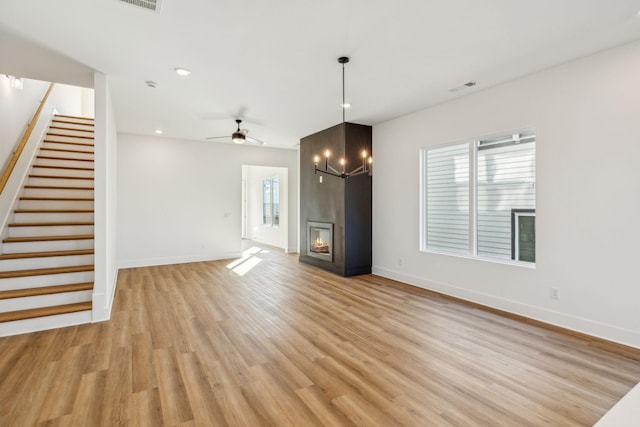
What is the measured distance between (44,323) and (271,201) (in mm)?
7404

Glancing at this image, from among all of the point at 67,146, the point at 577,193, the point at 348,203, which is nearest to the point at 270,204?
the point at 348,203

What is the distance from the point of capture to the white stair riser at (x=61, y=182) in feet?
16.4

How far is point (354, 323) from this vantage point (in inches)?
141

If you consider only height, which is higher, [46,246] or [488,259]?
[46,246]

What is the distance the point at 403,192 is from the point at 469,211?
3.94 ft

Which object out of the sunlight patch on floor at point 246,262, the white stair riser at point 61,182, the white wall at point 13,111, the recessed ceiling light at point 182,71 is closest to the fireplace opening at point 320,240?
the sunlight patch on floor at point 246,262

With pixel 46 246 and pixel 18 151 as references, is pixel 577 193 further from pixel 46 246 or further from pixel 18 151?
pixel 18 151

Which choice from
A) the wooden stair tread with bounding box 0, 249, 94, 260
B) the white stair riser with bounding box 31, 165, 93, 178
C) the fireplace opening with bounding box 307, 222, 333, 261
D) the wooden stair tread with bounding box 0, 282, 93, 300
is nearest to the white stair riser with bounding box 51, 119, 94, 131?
the white stair riser with bounding box 31, 165, 93, 178

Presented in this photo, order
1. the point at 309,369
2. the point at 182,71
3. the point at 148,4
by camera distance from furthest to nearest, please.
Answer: the point at 182,71, the point at 309,369, the point at 148,4

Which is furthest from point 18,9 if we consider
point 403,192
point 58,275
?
point 403,192

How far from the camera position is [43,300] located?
3.58m

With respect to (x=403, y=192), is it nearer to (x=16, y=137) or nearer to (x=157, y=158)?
(x=157, y=158)

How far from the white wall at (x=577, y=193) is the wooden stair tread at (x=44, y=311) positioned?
4850mm

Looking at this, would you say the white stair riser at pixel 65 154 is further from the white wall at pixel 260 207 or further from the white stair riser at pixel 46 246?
the white wall at pixel 260 207
